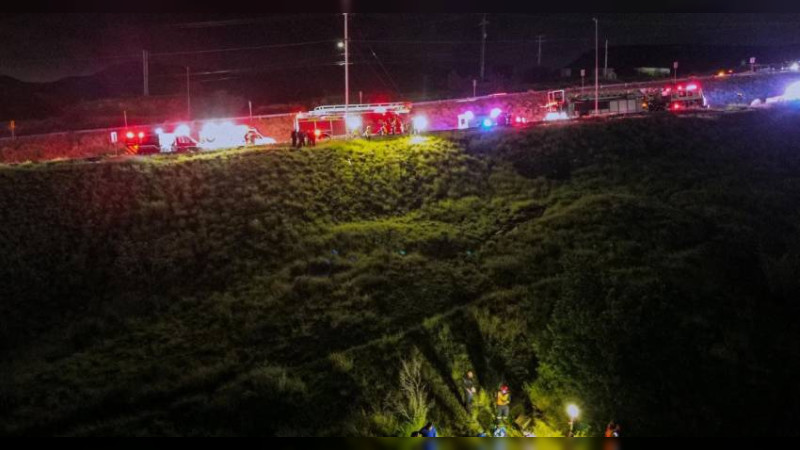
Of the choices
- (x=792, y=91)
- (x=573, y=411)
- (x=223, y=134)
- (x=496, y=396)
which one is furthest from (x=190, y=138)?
(x=792, y=91)

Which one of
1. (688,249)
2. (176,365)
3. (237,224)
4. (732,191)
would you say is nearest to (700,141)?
(732,191)

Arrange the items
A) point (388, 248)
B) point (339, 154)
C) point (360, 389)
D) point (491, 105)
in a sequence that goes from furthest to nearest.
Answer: point (491, 105) < point (339, 154) < point (388, 248) < point (360, 389)

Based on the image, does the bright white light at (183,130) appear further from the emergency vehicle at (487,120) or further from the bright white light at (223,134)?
the emergency vehicle at (487,120)

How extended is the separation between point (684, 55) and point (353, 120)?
4063 inches

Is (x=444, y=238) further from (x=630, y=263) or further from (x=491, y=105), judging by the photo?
(x=491, y=105)

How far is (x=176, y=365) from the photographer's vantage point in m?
16.7

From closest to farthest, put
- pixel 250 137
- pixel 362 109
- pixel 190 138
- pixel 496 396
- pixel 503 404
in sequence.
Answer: pixel 503 404 → pixel 496 396 → pixel 362 109 → pixel 190 138 → pixel 250 137

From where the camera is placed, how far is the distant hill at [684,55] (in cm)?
11062

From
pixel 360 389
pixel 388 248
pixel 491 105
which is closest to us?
pixel 360 389

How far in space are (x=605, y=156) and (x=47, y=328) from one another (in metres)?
26.1

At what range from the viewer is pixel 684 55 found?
120m

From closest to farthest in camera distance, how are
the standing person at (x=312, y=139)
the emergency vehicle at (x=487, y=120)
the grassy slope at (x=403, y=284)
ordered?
1. the grassy slope at (x=403, y=284)
2. the standing person at (x=312, y=139)
3. the emergency vehicle at (x=487, y=120)

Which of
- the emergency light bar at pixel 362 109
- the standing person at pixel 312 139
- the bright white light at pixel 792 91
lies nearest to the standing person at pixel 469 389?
the standing person at pixel 312 139

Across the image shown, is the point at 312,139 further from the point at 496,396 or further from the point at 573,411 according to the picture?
the point at 573,411
